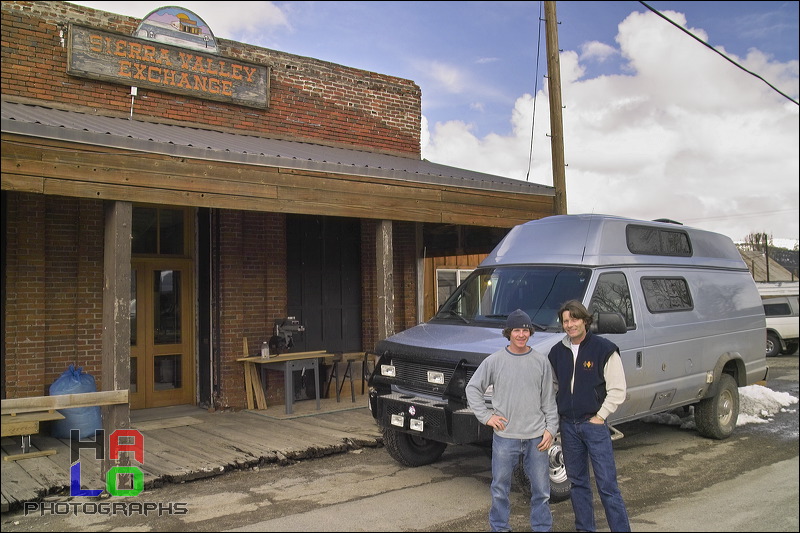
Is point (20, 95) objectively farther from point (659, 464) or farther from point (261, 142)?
point (659, 464)

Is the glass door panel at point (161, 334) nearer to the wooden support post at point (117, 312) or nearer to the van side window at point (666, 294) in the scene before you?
the wooden support post at point (117, 312)

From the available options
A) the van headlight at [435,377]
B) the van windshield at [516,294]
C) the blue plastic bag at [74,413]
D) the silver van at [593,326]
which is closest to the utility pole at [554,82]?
the silver van at [593,326]

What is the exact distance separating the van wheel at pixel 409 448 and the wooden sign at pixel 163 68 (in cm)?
666

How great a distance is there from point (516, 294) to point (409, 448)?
78.5 inches

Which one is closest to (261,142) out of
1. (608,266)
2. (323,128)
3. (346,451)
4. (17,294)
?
(323,128)

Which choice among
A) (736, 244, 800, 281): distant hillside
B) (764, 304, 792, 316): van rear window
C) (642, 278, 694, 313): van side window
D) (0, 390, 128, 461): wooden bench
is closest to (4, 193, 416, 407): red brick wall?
(0, 390, 128, 461): wooden bench

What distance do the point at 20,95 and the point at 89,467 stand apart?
5352mm

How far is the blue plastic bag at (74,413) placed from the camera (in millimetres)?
8398

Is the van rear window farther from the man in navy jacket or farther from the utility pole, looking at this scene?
the man in navy jacket

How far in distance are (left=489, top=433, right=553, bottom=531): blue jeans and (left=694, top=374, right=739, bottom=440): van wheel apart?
170 inches

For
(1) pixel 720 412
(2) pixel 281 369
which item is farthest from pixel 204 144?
(1) pixel 720 412

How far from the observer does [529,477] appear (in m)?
4.88

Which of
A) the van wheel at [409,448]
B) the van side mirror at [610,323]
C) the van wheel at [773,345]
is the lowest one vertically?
the van wheel at [773,345]

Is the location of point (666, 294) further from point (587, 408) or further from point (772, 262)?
point (772, 262)
